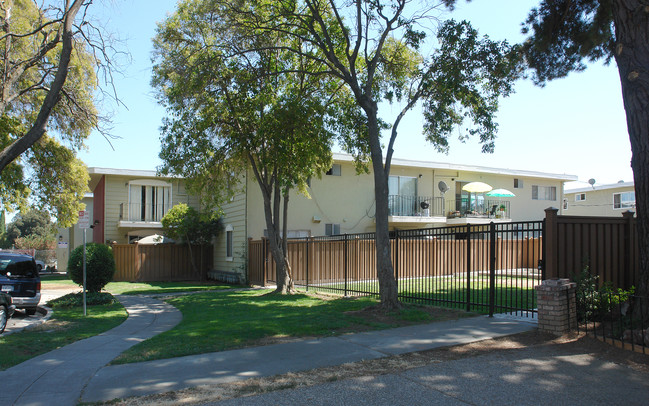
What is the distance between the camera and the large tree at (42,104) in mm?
13984

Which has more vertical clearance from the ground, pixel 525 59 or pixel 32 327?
pixel 525 59

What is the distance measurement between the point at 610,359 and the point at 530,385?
→ 1.78 m

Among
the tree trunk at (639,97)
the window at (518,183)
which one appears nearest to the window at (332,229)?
the window at (518,183)

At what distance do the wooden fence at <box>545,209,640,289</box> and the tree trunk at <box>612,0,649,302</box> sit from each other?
1293 millimetres

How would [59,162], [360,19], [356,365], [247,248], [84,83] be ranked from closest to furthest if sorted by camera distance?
[356,365] < [360,19] < [84,83] < [59,162] < [247,248]

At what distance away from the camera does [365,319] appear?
10.1 metres

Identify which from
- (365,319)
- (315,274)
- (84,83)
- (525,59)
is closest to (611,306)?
(365,319)

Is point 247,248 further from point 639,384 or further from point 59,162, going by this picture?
point 639,384

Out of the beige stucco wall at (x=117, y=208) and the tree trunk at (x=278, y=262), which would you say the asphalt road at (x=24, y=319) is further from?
the beige stucco wall at (x=117, y=208)

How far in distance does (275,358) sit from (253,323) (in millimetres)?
2793

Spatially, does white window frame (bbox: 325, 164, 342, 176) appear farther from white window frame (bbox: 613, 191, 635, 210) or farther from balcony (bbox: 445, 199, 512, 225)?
white window frame (bbox: 613, 191, 635, 210)

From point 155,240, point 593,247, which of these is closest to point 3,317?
point 593,247

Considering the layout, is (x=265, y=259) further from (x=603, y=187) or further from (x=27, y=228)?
(x=27, y=228)

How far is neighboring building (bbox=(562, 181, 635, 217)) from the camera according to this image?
34469 mm
